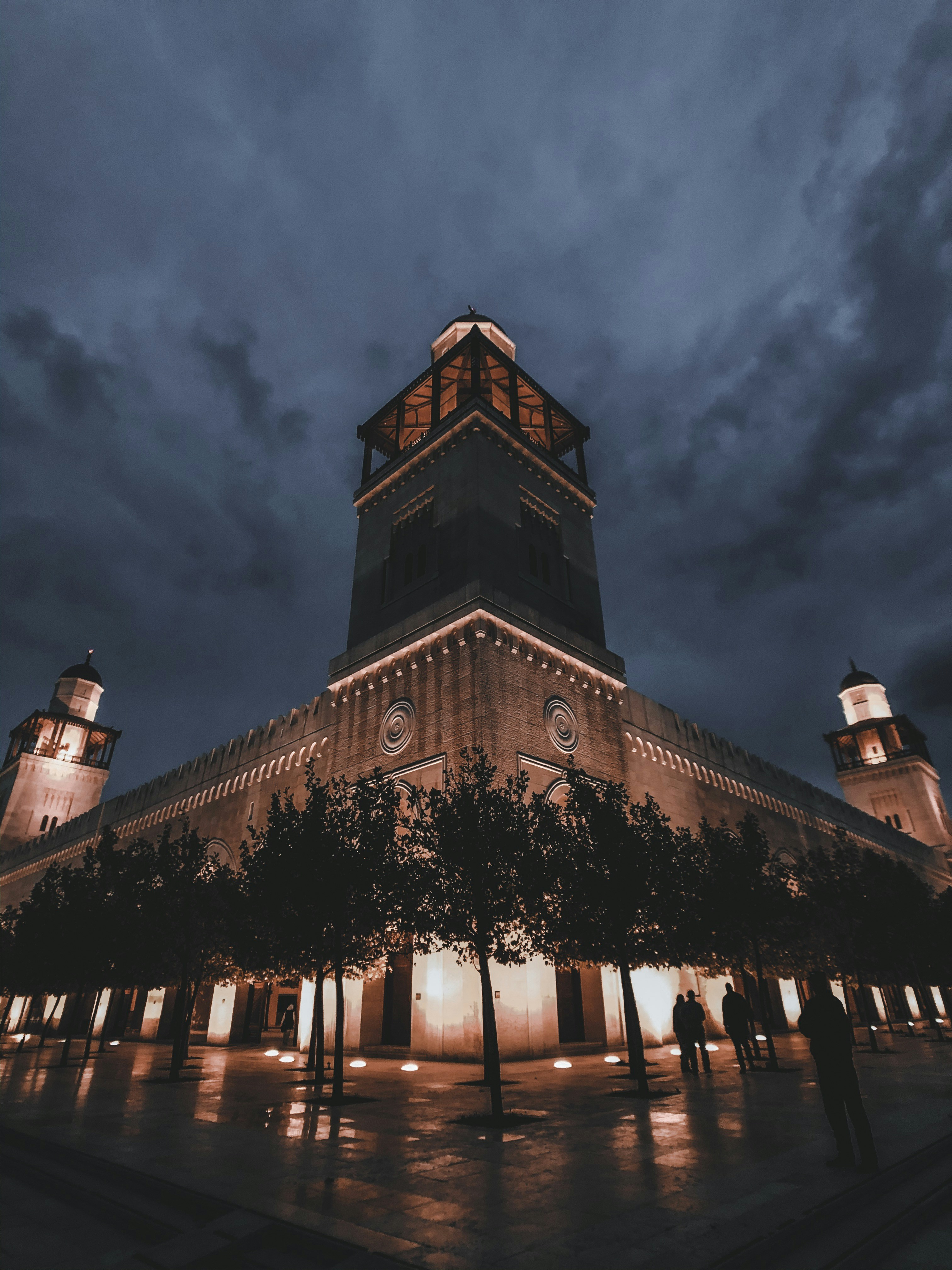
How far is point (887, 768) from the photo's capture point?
65.3 meters

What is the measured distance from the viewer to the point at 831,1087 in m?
7.29

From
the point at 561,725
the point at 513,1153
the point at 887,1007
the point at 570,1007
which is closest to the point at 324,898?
the point at 513,1153

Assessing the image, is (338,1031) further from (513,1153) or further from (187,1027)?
(187,1027)

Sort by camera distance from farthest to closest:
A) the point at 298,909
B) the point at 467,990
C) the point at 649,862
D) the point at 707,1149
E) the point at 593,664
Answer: the point at 593,664, the point at 467,990, the point at 649,862, the point at 298,909, the point at 707,1149

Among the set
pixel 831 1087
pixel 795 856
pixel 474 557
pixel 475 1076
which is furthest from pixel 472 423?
pixel 795 856

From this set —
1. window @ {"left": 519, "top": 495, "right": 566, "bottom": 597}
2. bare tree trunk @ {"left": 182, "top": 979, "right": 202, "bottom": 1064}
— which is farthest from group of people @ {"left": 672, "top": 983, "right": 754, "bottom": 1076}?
window @ {"left": 519, "top": 495, "right": 566, "bottom": 597}

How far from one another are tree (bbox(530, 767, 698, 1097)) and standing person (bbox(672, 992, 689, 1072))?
1.12 meters

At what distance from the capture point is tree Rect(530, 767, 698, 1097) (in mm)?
15477

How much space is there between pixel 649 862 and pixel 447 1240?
1207 cm

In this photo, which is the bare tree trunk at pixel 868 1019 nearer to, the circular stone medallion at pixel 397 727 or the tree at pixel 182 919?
the circular stone medallion at pixel 397 727

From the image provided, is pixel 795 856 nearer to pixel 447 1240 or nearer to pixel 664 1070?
pixel 664 1070

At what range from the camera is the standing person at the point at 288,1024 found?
30.6 meters

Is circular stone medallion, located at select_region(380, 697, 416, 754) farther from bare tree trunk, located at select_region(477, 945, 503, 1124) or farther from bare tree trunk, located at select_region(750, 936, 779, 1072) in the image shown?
bare tree trunk, located at select_region(750, 936, 779, 1072)

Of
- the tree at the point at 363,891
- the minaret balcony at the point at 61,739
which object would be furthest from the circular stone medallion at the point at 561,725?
the minaret balcony at the point at 61,739
